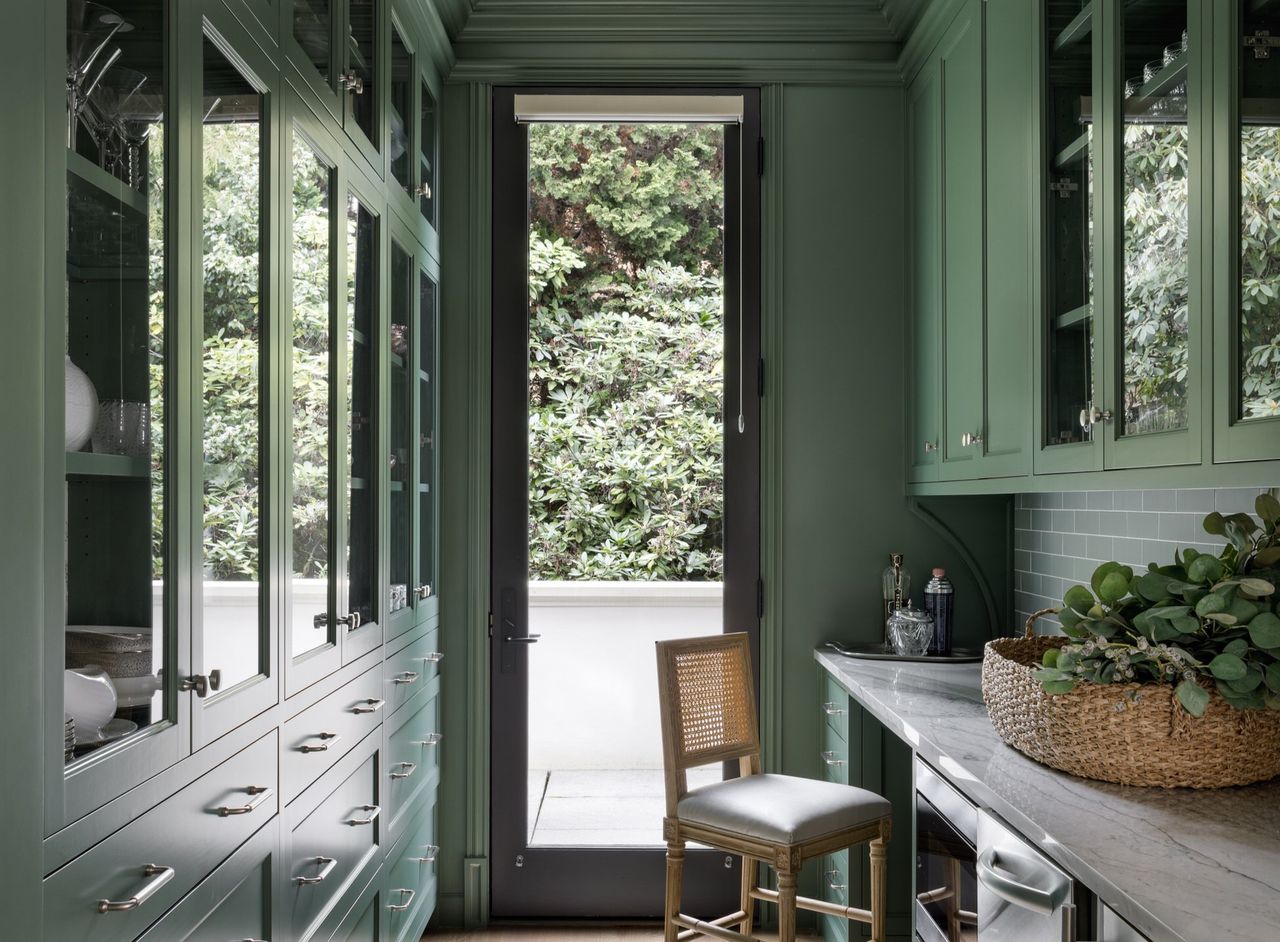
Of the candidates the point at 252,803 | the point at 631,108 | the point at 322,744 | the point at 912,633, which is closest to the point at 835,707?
the point at 912,633

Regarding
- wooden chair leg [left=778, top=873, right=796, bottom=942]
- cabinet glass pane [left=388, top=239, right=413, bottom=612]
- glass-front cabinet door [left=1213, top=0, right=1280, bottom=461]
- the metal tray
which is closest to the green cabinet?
the metal tray

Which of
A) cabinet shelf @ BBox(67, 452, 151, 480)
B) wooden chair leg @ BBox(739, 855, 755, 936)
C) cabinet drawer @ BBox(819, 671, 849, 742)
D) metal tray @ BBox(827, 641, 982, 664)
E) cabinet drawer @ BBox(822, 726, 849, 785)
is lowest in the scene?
wooden chair leg @ BBox(739, 855, 755, 936)

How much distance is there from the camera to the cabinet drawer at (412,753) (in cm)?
247

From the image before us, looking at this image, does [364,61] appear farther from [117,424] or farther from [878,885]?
[878,885]

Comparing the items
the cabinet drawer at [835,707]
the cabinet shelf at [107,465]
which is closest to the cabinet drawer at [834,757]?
the cabinet drawer at [835,707]

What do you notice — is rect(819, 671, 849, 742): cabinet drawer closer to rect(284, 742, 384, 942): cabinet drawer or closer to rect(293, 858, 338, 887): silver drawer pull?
rect(284, 742, 384, 942): cabinet drawer

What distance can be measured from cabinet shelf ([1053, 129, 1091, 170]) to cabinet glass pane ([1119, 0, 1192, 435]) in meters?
0.16

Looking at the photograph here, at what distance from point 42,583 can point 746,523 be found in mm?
2313

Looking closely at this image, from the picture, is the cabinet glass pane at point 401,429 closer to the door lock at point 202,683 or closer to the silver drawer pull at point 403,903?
the silver drawer pull at point 403,903

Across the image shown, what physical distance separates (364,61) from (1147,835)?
207 centimetres

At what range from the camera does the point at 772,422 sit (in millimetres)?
3107

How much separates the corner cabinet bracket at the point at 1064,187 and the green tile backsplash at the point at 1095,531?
2.05 feet

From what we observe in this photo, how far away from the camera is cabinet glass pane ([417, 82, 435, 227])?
2.78 meters

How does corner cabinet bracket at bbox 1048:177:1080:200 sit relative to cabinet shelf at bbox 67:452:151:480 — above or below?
above
